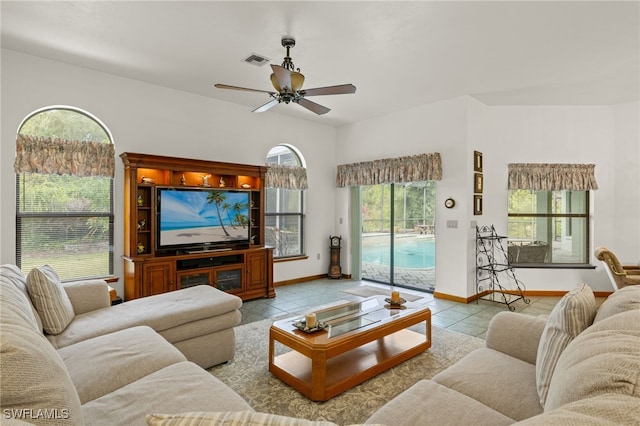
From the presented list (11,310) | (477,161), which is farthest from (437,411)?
(477,161)

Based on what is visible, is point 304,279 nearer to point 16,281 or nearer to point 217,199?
point 217,199

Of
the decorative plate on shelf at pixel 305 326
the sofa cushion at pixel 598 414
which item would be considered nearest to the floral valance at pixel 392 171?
the decorative plate on shelf at pixel 305 326

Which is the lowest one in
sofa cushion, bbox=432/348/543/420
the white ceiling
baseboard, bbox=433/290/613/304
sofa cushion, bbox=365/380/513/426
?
baseboard, bbox=433/290/613/304

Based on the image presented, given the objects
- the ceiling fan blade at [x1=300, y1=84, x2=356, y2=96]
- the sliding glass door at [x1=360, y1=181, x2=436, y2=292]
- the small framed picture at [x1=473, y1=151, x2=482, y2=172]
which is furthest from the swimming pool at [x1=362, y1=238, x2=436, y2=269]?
the ceiling fan blade at [x1=300, y1=84, x2=356, y2=96]

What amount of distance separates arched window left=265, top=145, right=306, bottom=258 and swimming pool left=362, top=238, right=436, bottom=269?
4.66 ft

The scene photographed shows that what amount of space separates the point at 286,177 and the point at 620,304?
16.9 ft

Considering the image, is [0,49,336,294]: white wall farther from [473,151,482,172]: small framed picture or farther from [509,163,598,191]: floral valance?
[509,163,598,191]: floral valance

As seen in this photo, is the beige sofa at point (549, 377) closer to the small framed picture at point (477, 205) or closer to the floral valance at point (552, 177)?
the small framed picture at point (477, 205)

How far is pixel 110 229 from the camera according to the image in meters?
4.45

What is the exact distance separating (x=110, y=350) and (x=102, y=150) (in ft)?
10.3

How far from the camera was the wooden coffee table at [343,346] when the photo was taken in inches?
94.9

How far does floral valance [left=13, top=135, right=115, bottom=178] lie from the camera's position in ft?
12.3

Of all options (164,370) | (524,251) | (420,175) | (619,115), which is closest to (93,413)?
(164,370)

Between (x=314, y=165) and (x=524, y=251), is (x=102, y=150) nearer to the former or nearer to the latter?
(x=314, y=165)
